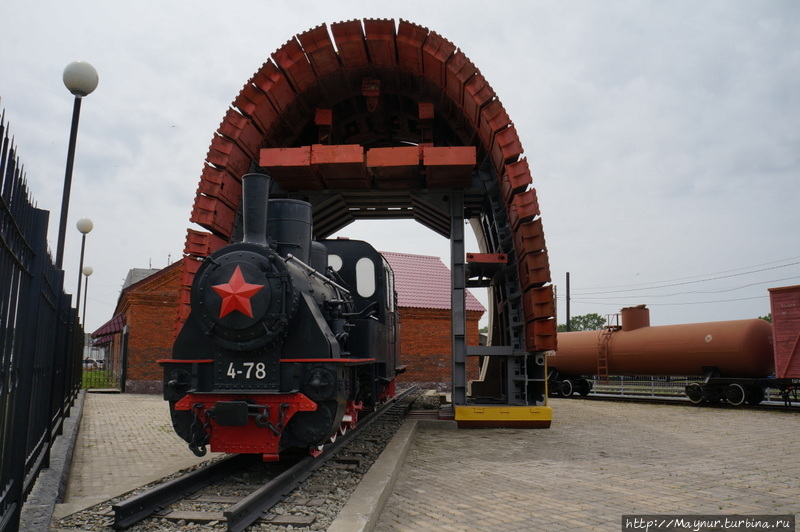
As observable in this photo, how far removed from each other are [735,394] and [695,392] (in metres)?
1.26

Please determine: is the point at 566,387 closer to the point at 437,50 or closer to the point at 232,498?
the point at 437,50

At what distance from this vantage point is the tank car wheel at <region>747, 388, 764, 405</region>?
16.6 m

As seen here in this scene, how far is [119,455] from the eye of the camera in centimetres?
812

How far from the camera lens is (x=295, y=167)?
10844mm

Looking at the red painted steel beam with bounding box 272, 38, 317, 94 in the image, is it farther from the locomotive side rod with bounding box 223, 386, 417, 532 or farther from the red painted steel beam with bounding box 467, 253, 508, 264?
the locomotive side rod with bounding box 223, 386, 417, 532

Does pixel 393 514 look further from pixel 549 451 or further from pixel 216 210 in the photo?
pixel 216 210

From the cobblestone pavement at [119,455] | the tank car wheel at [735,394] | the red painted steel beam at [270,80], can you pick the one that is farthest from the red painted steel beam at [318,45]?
the tank car wheel at [735,394]

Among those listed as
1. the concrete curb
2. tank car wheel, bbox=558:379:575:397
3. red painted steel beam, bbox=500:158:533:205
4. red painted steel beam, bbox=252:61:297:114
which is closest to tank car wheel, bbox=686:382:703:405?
tank car wheel, bbox=558:379:575:397

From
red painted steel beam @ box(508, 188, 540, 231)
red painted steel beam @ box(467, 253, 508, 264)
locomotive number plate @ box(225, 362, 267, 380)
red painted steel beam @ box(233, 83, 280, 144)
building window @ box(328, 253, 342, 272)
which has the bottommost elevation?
locomotive number plate @ box(225, 362, 267, 380)

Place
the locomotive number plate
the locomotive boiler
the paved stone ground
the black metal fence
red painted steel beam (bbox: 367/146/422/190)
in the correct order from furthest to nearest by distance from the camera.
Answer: the locomotive boiler
red painted steel beam (bbox: 367/146/422/190)
the locomotive number plate
the paved stone ground
the black metal fence

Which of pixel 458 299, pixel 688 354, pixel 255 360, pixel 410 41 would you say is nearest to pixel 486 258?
pixel 458 299

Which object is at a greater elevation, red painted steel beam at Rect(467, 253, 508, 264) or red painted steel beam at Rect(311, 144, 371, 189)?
red painted steel beam at Rect(311, 144, 371, 189)

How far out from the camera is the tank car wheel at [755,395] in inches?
653

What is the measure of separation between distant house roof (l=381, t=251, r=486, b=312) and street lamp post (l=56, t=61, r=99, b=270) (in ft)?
52.8
